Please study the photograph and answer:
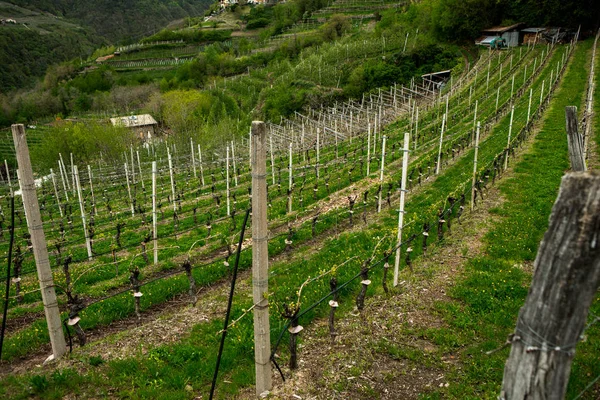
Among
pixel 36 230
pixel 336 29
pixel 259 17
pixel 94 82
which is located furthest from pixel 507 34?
pixel 259 17

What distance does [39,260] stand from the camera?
7.13 metres

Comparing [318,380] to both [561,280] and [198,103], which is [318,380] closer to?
[561,280]

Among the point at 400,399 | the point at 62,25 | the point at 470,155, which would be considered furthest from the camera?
the point at 62,25

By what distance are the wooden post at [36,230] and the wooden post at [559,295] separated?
7.31 m

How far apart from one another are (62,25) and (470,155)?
22619 centimetres

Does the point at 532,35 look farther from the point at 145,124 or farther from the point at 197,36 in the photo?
the point at 197,36

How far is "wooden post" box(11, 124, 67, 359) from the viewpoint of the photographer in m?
6.93

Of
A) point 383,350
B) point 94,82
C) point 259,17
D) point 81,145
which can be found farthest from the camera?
point 259,17

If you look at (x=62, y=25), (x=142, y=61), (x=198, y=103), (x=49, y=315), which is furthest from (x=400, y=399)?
(x=62, y=25)

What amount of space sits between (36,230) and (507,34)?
6045cm

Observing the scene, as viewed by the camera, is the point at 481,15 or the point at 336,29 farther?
the point at 336,29

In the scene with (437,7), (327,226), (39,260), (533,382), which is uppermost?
(437,7)

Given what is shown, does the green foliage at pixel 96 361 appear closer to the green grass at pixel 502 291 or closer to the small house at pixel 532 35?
the green grass at pixel 502 291

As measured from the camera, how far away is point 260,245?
5195mm
